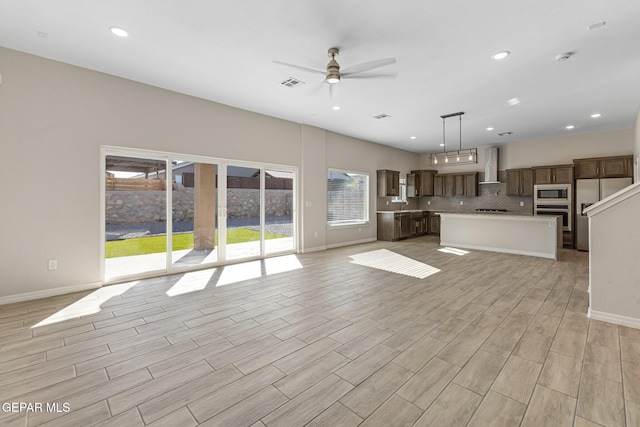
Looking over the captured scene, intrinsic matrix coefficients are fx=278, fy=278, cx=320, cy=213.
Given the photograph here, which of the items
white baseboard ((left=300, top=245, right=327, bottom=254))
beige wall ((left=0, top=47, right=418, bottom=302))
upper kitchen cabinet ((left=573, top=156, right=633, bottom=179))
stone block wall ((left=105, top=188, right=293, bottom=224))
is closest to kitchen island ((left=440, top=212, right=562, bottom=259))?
upper kitchen cabinet ((left=573, top=156, right=633, bottom=179))

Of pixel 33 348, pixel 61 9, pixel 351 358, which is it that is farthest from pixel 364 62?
pixel 33 348

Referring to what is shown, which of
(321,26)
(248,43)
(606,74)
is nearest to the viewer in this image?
(321,26)

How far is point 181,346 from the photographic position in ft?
7.92

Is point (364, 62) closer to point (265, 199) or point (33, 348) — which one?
point (265, 199)

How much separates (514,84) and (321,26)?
3439mm

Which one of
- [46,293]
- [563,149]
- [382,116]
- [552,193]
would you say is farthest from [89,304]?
[563,149]

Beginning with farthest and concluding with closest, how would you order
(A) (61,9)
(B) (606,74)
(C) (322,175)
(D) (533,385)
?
1. (C) (322,175)
2. (B) (606,74)
3. (A) (61,9)
4. (D) (533,385)

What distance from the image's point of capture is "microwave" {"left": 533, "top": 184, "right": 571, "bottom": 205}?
719cm

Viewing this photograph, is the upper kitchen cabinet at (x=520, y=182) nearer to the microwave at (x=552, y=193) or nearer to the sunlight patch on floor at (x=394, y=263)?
the microwave at (x=552, y=193)

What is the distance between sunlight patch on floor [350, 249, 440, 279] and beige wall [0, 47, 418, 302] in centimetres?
375

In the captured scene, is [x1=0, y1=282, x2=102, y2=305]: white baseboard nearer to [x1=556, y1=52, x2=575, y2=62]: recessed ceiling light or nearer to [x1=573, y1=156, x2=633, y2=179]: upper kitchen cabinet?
[x1=556, y1=52, x2=575, y2=62]: recessed ceiling light

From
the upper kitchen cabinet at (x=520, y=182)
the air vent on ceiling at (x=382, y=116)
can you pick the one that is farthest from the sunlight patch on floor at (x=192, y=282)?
the upper kitchen cabinet at (x=520, y=182)

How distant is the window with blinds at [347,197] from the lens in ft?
25.3

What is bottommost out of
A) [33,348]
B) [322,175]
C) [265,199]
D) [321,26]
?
[33,348]
